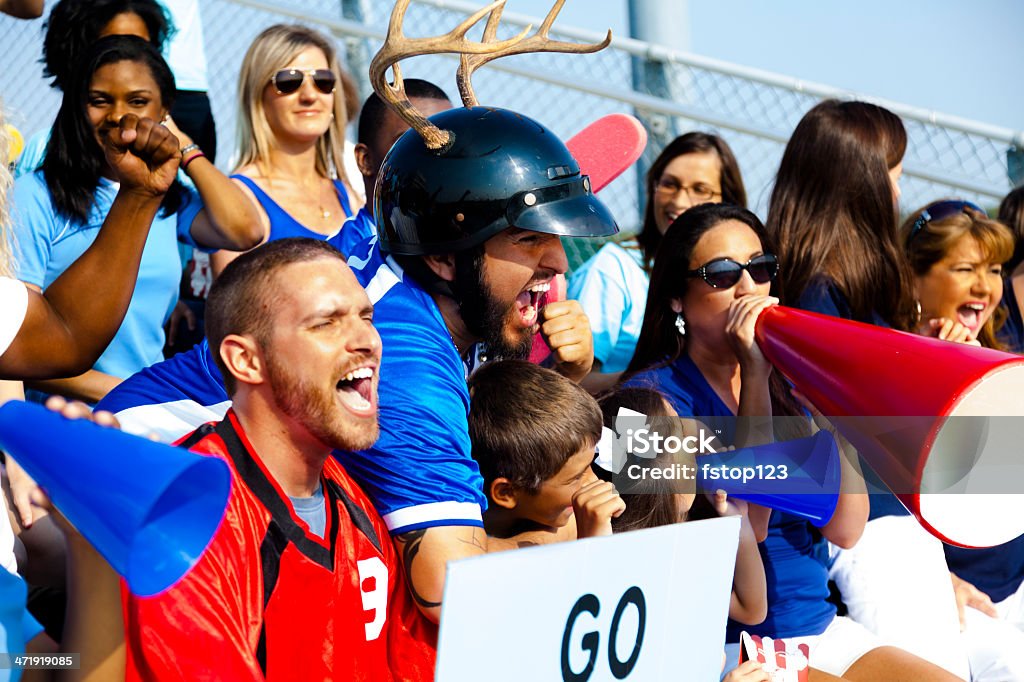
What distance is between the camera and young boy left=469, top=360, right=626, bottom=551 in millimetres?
3357

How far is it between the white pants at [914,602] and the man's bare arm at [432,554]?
2.01 metres

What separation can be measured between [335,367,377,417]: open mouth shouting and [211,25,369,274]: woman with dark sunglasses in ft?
6.98

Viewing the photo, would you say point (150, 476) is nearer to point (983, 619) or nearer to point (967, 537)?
point (967, 537)

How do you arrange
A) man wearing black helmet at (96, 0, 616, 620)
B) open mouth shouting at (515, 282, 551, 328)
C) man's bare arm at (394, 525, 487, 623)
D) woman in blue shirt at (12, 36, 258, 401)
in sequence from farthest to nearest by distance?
1. woman in blue shirt at (12, 36, 258, 401)
2. open mouth shouting at (515, 282, 551, 328)
3. man wearing black helmet at (96, 0, 616, 620)
4. man's bare arm at (394, 525, 487, 623)

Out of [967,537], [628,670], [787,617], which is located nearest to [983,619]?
[787,617]

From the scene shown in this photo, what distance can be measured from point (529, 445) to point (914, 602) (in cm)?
175

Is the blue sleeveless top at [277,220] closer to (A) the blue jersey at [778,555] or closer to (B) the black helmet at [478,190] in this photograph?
(B) the black helmet at [478,190]

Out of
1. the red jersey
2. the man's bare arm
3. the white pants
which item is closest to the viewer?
the red jersey

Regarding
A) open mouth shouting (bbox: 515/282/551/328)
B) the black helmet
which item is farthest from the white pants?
the black helmet

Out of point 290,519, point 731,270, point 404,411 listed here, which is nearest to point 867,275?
point 731,270

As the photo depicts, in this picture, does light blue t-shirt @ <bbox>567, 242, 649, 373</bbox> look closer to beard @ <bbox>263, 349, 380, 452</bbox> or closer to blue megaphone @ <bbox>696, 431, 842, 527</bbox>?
blue megaphone @ <bbox>696, 431, 842, 527</bbox>

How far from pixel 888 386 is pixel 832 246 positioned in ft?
5.53

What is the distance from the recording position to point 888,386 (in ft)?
9.48

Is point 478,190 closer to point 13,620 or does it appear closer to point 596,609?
point 596,609
